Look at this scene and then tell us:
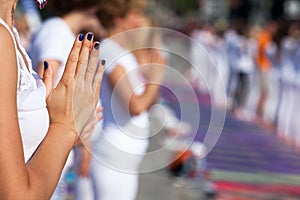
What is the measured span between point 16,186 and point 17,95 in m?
0.33

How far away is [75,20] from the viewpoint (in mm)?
5336

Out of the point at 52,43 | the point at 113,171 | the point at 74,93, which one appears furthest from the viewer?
the point at 113,171

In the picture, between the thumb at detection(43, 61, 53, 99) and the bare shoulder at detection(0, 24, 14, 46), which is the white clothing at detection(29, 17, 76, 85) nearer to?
the thumb at detection(43, 61, 53, 99)

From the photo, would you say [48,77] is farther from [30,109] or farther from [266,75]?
[266,75]

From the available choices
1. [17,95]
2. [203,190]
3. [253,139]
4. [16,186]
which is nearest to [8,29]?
[17,95]

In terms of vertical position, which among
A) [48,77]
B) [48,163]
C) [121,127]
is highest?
[48,77]

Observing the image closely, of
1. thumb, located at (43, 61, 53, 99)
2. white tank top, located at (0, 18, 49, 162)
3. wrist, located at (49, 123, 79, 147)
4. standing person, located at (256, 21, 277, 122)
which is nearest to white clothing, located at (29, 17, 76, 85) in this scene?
thumb, located at (43, 61, 53, 99)

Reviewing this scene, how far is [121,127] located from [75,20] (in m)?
0.80

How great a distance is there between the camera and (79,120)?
2.64m

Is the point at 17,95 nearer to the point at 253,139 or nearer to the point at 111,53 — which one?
the point at 111,53

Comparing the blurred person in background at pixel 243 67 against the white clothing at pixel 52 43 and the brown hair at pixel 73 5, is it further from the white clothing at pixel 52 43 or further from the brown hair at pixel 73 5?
the white clothing at pixel 52 43

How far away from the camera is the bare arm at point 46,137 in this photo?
231cm

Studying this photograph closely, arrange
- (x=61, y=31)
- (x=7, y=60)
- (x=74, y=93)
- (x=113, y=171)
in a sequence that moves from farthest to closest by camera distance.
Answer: (x=113, y=171) < (x=61, y=31) < (x=74, y=93) < (x=7, y=60)

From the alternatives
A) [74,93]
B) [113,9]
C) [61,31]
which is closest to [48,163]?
[74,93]
